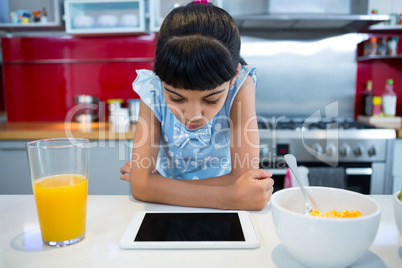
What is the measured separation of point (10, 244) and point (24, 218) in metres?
0.14

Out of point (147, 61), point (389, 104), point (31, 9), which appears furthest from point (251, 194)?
point (31, 9)

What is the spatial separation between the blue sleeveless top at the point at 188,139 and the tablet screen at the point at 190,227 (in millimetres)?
453

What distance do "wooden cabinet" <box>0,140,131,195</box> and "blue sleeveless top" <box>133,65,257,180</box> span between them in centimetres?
81

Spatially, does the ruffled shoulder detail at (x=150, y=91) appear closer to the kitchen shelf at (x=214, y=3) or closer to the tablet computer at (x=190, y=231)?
the tablet computer at (x=190, y=231)

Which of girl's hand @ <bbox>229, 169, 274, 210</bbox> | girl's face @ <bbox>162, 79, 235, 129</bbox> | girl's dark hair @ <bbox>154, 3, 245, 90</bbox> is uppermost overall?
girl's dark hair @ <bbox>154, 3, 245, 90</bbox>

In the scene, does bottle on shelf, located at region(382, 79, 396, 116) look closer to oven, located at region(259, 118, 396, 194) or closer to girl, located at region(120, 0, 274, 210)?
oven, located at region(259, 118, 396, 194)

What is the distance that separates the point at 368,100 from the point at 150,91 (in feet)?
6.42

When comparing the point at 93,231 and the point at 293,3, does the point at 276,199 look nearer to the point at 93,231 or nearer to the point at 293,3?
the point at 93,231

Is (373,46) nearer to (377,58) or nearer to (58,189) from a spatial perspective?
(377,58)

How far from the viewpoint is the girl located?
2.36 ft

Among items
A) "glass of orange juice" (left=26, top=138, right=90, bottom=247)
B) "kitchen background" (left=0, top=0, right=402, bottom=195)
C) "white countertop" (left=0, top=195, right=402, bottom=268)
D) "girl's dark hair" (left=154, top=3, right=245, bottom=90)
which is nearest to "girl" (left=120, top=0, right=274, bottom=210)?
"girl's dark hair" (left=154, top=3, right=245, bottom=90)

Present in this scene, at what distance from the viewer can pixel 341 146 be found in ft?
6.62

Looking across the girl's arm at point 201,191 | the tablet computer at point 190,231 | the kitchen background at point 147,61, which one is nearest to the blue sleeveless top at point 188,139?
the girl's arm at point 201,191

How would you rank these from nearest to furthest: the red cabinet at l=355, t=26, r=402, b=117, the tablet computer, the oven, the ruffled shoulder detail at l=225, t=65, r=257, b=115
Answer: the tablet computer < the ruffled shoulder detail at l=225, t=65, r=257, b=115 < the oven < the red cabinet at l=355, t=26, r=402, b=117
